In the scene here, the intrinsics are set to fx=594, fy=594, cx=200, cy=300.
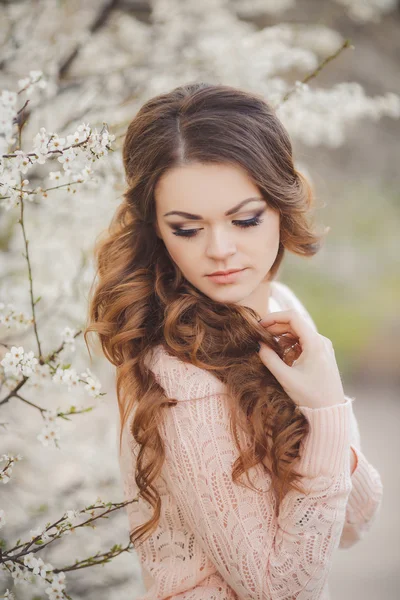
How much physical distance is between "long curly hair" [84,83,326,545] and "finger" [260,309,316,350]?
38 mm

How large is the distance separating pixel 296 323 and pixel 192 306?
28cm

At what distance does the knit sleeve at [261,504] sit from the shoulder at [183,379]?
0.5 inches

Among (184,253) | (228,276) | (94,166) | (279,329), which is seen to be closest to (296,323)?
(279,329)

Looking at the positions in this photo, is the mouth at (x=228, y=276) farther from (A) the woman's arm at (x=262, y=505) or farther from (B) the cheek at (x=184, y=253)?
(A) the woman's arm at (x=262, y=505)

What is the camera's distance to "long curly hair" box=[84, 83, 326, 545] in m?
1.34

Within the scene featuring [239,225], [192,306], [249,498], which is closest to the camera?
[249,498]

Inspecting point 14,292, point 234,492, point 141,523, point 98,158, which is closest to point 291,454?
point 234,492

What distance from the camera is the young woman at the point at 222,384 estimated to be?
127cm

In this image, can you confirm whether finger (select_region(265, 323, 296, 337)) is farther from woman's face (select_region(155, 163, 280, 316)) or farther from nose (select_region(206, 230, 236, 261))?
nose (select_region(206, 230, 236, 261))

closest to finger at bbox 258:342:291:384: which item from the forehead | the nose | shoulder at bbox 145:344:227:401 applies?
shoulder at bbox 145:344:227:401

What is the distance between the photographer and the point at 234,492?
1.28 m

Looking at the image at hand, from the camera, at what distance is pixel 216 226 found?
1368mm

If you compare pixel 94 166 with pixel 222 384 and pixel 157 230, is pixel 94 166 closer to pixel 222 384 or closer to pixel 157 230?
pixel 157 230

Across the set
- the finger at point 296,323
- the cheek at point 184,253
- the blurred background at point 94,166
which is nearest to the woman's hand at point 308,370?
the finger at point 296,323
